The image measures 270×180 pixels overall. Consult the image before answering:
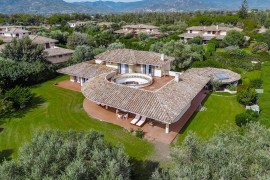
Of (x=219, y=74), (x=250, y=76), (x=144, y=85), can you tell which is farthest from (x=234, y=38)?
(x=144, y=85)

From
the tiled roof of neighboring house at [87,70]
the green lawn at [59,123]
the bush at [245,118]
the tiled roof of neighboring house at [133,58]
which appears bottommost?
the green lawn at [59,123]

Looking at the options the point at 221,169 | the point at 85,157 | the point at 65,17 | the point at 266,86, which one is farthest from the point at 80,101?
the point at 65,17

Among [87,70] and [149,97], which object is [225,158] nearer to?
[149,97]

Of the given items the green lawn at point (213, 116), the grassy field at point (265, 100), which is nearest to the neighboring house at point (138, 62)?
the green lawn at point (213, 116)

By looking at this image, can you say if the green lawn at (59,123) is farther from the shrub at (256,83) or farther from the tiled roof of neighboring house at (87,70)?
the shrub at (256,83)

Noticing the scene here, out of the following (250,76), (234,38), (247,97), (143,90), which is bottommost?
(247,97)
